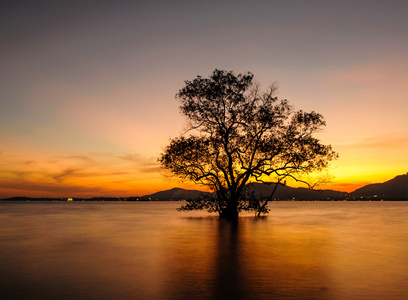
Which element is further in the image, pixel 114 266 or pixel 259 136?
pixel 259 136

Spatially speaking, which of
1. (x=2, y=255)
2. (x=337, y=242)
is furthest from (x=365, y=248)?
(x=2, y=255)

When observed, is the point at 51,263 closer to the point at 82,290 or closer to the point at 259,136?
the point at 82,290

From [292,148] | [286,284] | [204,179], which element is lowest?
[286,284]

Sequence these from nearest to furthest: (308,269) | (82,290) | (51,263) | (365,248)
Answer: (82,290), (308,269), (51,263), (365,248)

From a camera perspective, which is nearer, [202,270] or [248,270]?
[202,270]

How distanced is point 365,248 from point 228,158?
2392 cm

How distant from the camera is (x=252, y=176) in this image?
4812cm

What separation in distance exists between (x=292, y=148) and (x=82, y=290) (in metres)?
37.1

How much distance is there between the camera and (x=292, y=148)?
46.9m

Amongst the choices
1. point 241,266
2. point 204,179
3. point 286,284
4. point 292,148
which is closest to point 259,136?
point 292,148

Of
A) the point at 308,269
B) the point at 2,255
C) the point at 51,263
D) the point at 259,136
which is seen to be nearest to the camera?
the point at 308,269

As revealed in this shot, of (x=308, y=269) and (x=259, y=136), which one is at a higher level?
(x=259, y=136)

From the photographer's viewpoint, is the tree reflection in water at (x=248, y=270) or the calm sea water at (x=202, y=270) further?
the calm sea water at (x=202, y=270)

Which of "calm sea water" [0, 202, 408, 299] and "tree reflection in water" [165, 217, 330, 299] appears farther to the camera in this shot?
"calm sea water" [0, 202, 408, 299]
